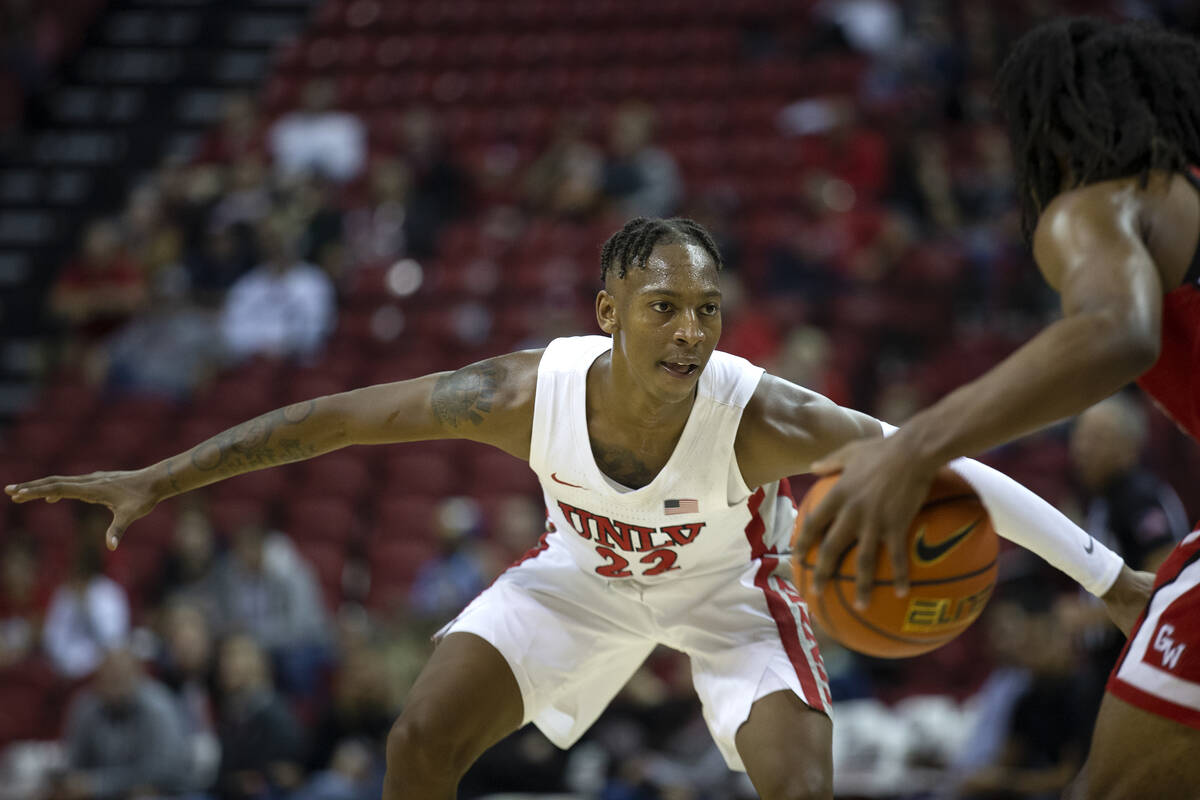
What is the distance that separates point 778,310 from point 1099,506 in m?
3.96

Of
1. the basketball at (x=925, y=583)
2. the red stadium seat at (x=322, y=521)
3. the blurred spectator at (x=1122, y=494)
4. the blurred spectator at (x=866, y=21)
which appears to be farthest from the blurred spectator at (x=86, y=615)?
the blurred spectator at (x=866, y=21)

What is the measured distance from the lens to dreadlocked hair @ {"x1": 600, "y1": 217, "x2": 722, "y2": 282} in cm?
350

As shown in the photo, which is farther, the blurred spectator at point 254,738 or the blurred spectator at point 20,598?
the blurred spectator at point 20,598

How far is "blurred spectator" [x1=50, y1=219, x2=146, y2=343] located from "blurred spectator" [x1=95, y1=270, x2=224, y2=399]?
1.86ft

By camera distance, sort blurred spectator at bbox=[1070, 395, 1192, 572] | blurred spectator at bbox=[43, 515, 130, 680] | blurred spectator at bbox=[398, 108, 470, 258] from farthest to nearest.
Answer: blurred spectator at bbox=[398, 108, 470, 258]
blurred spectator at bbox=[43, 515, 130, 680]
blurred spectator at bbox=[1070, 395, 1192, 572]

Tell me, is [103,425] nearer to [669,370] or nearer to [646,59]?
[646,59]

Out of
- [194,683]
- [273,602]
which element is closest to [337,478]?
[273,602]

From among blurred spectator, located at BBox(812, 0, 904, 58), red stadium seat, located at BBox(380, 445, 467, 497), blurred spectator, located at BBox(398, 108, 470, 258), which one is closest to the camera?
red stadium seat, located at BBox(380, 445, 467, 497)

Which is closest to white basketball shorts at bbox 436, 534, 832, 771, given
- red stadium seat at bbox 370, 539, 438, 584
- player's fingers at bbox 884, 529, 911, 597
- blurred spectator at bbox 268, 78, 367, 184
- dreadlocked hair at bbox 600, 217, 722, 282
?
dreadlocked hair at bbox 600, 217, 722, 282

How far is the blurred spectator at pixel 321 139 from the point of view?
460 inches

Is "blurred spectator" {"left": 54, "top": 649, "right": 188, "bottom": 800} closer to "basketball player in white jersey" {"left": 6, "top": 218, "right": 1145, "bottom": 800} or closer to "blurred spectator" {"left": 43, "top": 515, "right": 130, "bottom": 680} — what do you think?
"blurred spectator" {"left": 43, "top": 515, "right": 130, "bottom": 680}

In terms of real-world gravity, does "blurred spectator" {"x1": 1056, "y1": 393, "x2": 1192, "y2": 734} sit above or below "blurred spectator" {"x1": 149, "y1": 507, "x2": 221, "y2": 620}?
above

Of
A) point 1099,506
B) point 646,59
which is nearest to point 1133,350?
point 1099,506

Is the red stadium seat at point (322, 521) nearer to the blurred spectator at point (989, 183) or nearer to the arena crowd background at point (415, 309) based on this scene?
the arena crowd background at point (415, 309)
